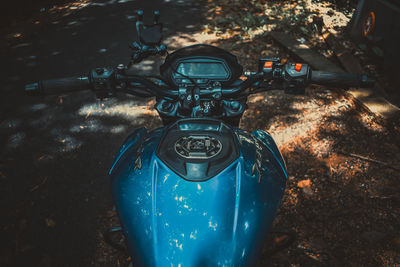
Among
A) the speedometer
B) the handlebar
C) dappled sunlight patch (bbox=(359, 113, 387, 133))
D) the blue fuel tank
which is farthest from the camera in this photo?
dappled sunlight patch (bbox=(359, 113, 387, 133))

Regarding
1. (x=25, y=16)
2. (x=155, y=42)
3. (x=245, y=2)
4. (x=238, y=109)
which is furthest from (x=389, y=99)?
(x=25, y=16)

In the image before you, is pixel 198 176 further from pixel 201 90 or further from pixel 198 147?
pixel 201 90

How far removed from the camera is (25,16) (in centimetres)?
672

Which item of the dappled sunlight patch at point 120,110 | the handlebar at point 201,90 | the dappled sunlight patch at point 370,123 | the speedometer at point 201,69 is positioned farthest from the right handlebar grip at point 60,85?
the dappled sunlight patch at point 370,123

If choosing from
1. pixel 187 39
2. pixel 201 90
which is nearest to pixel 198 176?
pixel 201 90

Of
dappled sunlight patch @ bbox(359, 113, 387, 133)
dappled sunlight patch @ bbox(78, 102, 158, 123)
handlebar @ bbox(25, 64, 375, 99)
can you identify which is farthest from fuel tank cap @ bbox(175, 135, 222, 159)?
dappled sunlight patch @ bbox(359, 113, 387, 133)

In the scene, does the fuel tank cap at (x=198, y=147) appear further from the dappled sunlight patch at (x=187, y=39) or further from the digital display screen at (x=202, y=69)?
the dappled sunlight patch at (x=187, y=39)

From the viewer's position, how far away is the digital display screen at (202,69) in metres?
1.74

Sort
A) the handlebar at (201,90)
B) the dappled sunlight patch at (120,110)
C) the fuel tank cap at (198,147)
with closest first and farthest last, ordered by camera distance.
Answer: the fuel tank cap at (198,147)
the handlebar at (201,90)
the dappled sunlight patch at (120,110)

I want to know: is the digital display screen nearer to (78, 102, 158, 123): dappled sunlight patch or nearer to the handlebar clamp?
the handlebar clamp

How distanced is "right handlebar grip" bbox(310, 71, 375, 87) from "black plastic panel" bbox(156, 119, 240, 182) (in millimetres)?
698

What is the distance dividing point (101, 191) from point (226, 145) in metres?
2.18

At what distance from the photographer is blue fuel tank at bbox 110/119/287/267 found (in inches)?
40.8

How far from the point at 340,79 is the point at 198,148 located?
3.39 ft
